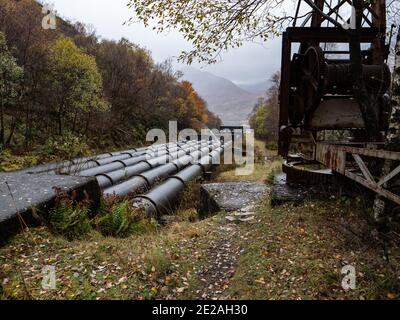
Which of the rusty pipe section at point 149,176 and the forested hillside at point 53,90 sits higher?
the forested hillside at point 53,90

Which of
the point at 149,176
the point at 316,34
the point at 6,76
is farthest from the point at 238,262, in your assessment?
the point at 6,76

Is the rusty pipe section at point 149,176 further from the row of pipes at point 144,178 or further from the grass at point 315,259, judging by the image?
the grass at point 315,259

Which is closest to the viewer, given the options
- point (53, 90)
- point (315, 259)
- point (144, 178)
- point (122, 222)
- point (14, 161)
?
point (315, 259)

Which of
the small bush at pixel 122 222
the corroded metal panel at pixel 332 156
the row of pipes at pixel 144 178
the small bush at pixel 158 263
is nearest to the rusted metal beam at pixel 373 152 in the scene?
the corroded metal panel at pixel 332 156

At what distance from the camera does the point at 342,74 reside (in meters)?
6.78

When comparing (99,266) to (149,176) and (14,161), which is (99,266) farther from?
(14,161)

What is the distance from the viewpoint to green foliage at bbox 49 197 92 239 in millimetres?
5809

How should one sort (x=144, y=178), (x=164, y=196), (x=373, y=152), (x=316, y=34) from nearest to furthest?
(x=373, y=152) → (x=316, y=34) → (x=164, y=196) → (x=144, y=178)

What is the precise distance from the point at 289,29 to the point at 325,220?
435 centimetres

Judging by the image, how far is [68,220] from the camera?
589 centimetres

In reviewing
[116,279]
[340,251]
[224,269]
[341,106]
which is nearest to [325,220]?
[340,251]

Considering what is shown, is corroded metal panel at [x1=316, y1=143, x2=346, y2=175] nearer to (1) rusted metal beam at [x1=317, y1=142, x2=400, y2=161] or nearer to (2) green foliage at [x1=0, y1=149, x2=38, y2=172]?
(1) rusted metal beam at [x1=317, y1=142, x2=400, y2=161]

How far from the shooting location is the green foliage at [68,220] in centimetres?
581

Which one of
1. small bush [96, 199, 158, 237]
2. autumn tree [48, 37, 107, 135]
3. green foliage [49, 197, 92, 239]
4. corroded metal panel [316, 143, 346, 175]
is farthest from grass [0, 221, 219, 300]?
autumn tree [48, 37, 107, 135]
